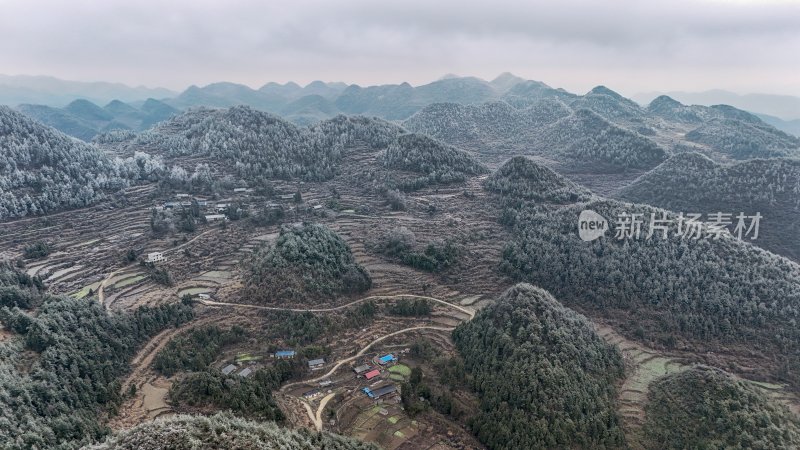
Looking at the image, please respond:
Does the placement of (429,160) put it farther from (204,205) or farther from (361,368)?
(361,368)

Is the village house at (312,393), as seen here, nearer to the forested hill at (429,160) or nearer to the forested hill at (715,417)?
the forested hill at (715,417)

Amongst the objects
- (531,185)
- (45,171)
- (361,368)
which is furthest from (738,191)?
(45,171)

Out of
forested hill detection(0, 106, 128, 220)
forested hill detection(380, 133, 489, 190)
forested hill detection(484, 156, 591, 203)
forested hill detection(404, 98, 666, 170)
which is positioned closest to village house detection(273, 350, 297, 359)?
forested hill detection(484, 156, 591, 203)

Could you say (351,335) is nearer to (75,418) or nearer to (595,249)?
(75,418)

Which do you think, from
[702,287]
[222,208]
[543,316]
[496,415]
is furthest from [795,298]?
[222,208]

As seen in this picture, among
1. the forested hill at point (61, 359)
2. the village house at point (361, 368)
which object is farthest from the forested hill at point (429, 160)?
the forested hill at point (61, 359)

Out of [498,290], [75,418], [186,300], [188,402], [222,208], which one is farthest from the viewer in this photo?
[222,208]

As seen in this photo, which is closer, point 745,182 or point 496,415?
point 496,415
